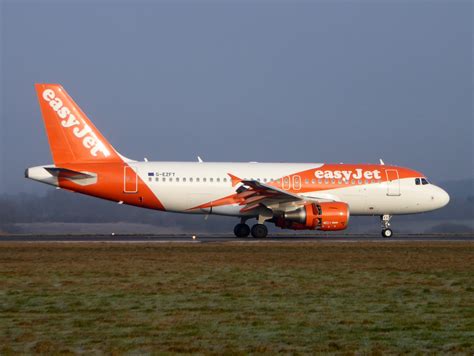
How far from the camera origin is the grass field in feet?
37.6

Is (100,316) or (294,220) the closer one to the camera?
(100,316)

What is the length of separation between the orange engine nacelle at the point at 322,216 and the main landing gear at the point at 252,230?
199 cm

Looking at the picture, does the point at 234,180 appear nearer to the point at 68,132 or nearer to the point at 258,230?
the point at 258,230

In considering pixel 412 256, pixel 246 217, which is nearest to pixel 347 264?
pixel 412 256

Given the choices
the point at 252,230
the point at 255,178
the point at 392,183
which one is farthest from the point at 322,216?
the point at 392,183

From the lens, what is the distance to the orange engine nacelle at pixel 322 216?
37.1 m

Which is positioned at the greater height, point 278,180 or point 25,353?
point 278,180

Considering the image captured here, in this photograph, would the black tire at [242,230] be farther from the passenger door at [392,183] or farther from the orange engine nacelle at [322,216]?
the passenger door at [392,183]

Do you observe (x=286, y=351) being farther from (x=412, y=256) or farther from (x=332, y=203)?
(x=332, y=203)

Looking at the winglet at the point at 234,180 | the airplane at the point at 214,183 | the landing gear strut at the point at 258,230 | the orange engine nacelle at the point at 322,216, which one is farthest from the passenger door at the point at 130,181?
the orange engine nacelle at the point at 322,216

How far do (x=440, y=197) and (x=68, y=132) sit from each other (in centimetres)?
1907

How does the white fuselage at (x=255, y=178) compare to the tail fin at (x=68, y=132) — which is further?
the white fuselage at (x=255, y=178)

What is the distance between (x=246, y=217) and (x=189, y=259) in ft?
48.3

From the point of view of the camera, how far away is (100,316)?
1371 centimetres
